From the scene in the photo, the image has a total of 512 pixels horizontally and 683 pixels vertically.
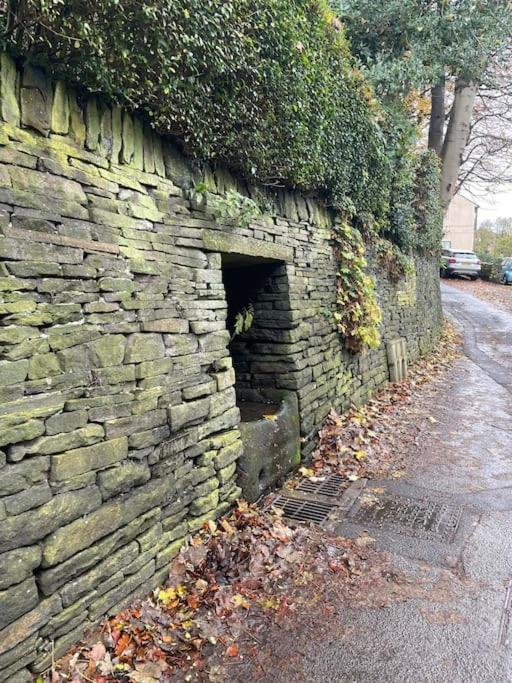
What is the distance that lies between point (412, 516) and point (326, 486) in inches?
35.0

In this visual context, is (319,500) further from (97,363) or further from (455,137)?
(455,137)

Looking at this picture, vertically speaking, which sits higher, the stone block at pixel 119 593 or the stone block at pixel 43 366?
the stone block at pixel 43 366

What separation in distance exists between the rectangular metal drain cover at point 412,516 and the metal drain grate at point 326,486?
0.35 m

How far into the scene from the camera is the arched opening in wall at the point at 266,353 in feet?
14.5

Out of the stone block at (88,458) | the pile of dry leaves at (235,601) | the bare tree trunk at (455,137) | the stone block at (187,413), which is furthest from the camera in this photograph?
the bare tree trunk at (455,137)

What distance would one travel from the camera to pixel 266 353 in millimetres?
4871

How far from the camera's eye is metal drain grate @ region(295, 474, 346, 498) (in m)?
4.39

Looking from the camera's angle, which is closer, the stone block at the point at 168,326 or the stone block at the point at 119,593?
the stone block at the point at 119,593

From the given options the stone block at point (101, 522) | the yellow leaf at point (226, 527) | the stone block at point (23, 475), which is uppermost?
the stone block at point (23, 475)

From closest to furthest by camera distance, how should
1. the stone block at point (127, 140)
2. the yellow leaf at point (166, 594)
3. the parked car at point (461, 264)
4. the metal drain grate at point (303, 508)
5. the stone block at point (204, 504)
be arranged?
the stone block at point (127, 140), the yellow leaf at point (166, 594), the stone block at point (204, 504), the metal drain grate at point (303, 508), the parked car at point (461, 264)

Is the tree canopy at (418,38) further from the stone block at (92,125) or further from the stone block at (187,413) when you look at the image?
the stone block at (187,413)

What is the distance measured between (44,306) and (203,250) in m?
1.42

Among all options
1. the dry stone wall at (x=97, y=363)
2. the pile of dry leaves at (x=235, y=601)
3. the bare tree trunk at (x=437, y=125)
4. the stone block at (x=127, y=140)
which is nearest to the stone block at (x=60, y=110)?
the dry stone wall at (x=97, y=363)

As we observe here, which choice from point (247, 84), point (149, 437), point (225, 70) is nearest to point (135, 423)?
point (149, 437)
